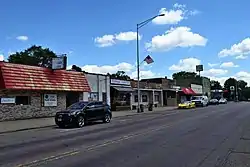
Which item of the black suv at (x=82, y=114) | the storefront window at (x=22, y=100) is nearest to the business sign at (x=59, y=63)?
the storefront window at (x=22, y=100)

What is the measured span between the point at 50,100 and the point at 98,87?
28.7 feet

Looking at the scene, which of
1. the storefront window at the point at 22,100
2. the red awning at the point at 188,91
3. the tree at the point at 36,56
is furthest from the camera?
the tree at the point at 36,56

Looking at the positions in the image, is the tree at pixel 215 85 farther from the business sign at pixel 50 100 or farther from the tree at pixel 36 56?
the business sign at pixel 50 100

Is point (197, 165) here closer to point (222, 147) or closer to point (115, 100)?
point (222, 147)

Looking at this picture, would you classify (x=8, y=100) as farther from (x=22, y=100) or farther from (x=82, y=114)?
(x=82, y=114)

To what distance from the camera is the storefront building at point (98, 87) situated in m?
37.1

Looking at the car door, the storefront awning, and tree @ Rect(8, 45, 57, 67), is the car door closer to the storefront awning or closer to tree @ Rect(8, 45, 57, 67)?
the storefront awning

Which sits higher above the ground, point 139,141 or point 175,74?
point 175,74

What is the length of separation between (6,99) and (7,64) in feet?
9.31

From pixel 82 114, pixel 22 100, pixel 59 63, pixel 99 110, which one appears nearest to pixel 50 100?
pixel 22 100

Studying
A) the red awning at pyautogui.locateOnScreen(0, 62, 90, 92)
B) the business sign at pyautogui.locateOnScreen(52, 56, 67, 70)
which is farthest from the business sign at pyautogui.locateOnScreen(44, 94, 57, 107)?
the business sign at pyautogui.locateOnScreen(52, 56, 67, 70)

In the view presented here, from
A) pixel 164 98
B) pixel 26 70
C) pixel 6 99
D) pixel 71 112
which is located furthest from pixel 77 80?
pixel 164 98

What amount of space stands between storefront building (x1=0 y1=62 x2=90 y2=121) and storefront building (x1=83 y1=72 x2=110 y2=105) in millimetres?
2396

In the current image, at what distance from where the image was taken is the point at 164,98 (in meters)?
62.4
